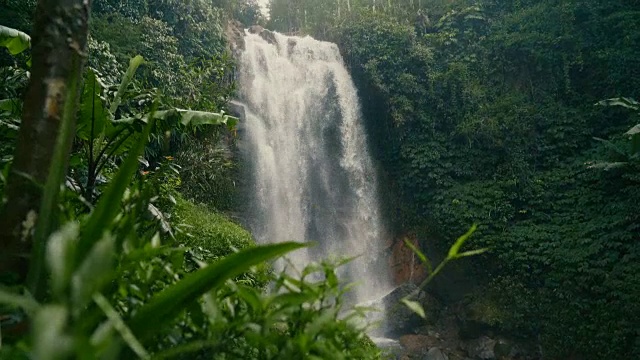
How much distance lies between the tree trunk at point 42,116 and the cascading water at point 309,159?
10222mm

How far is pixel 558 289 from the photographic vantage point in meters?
9.14

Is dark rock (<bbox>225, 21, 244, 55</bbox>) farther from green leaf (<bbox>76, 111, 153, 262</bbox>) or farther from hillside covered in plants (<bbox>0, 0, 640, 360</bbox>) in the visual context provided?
green leaf (<bbox>76, 111, 153, 262</bbox>)

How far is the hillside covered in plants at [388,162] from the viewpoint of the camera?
0.86 meters

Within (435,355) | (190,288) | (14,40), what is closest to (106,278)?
(190,288)

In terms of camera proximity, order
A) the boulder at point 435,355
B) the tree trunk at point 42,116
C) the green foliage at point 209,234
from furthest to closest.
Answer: the boulder at point 435,355, the green foliage at point 209,234, the tree trunk at point 42,116

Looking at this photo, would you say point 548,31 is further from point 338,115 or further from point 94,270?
point 94,270

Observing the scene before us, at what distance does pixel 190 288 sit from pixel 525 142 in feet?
40.6

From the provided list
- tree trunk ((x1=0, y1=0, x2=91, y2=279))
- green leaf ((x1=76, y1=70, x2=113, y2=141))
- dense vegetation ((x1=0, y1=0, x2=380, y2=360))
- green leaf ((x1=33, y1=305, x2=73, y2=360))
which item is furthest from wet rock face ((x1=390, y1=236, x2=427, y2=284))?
green leaf ((x1=33, y1=305, x2=73, y2=360))

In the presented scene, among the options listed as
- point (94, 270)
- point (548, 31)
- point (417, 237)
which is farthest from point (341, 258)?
point (548, 31)

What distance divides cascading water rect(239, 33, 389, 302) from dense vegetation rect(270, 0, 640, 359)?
87 centimetres

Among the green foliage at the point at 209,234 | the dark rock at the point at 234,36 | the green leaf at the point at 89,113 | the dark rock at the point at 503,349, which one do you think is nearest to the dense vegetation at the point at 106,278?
the green leaf at the point at 89,113

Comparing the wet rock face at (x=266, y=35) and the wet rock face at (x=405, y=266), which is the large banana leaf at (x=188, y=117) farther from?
the wet rock face at (x=266, y=35)

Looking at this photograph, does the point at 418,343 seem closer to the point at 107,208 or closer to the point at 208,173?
the point at 208,173

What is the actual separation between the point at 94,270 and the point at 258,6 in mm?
24763
